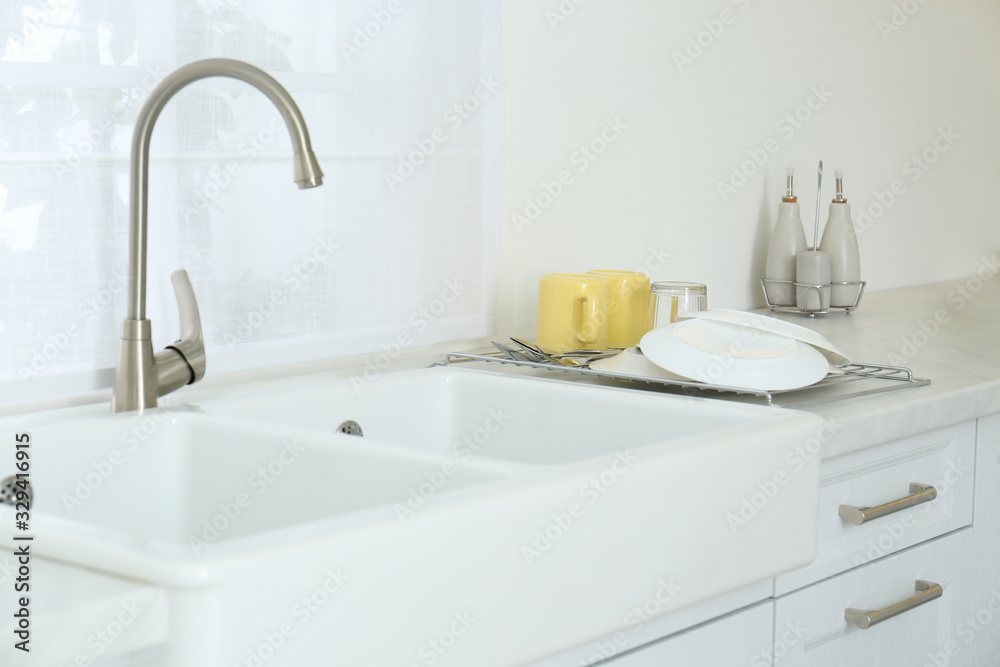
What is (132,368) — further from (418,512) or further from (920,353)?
(920,353)

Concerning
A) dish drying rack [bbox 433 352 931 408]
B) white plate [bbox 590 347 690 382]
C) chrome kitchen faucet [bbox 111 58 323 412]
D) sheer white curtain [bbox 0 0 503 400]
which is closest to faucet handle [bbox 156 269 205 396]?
chrome kitchen faucet [bbox 111 58 323 412]

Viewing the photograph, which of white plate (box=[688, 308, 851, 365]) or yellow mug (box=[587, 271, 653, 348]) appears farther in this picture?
yellow mug (box=[587, 271, 653, 348])

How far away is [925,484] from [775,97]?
41.1 inches

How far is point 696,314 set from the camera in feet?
4.29

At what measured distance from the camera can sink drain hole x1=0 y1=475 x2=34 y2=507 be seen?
3.00 feet

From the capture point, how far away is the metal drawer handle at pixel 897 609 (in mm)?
1139

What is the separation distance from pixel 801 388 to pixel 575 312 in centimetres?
35

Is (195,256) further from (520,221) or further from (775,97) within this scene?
(775,97)


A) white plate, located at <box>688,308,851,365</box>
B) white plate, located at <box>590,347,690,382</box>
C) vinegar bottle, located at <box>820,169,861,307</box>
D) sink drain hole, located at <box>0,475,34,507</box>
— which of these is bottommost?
sink drain hole, located at <box>0,475,34,507</box>

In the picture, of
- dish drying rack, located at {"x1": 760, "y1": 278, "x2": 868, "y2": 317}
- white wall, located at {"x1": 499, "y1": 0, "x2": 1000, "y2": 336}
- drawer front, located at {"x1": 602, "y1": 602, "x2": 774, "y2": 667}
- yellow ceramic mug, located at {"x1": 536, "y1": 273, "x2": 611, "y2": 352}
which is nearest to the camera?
drawer front, located at {"x1": 602, "y1": 602, "x2": 774, "y2": 667}

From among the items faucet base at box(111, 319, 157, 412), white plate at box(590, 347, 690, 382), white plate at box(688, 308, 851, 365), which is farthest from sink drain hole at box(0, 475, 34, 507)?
white plate at box(688, 308, 851, 365)

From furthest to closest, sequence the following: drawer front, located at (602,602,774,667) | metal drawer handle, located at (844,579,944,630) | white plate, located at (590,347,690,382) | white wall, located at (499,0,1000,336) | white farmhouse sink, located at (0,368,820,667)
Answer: white wall, located at (499,0,1000,336) < white plate, located at (590,347,690,382) < metal drawer handle, located at (844,579,944,630) < drawer front, located at (602,602,774,667) < white farmhouse sink, located at (0,368,820,667)

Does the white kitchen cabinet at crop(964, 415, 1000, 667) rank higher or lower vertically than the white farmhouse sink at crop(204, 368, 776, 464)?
lower

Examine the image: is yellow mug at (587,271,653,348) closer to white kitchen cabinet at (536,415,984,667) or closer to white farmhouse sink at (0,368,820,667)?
white farmhouse sink at (0,368,820,667)
